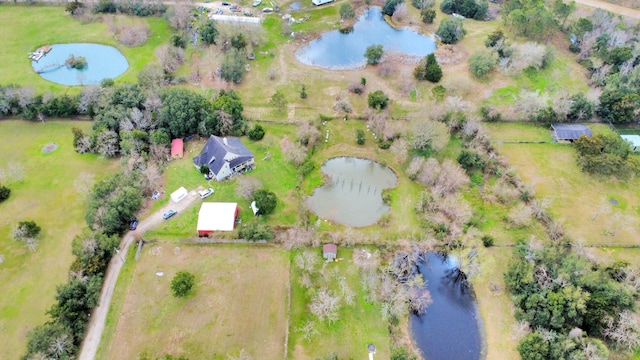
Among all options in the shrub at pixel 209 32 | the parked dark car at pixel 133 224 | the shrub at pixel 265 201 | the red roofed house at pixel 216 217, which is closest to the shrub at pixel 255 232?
the red roofed house at pixel 216 217

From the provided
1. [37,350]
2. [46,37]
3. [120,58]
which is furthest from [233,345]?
[46,37]

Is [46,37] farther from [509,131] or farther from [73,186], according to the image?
[509,131]

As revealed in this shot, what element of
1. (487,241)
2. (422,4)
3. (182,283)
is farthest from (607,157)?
(182,283)

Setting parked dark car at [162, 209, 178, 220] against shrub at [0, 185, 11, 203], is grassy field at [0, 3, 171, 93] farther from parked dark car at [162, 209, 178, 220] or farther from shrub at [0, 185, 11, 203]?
parked dark car at [162, 209, 178, 220]

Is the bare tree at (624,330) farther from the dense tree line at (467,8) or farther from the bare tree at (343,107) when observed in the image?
the dense tree line at (467,8)

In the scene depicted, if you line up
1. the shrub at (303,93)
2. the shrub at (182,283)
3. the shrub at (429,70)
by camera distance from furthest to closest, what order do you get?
the shrub at (429,70), the shrub at (303,93), the shrub at (182,283)

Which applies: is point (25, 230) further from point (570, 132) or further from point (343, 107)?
point (570, 132)

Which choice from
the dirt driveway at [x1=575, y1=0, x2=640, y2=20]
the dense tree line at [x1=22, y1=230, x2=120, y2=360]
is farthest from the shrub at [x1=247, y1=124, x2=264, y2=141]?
the dirt driveway at [x1=575, y1=0, x2=640, y2=20]

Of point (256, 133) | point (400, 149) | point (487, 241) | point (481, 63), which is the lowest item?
point (487, 241)
